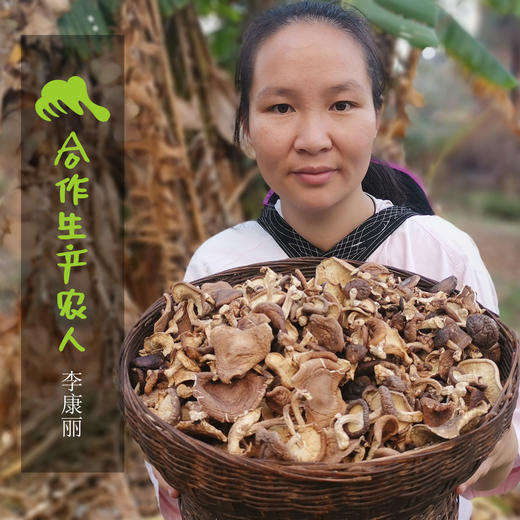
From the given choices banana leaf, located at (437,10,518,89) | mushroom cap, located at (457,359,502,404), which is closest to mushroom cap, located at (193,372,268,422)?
mushroom cap, located at (457,359,502,404)

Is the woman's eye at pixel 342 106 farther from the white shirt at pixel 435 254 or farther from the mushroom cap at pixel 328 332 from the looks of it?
the mushroom cap at pixel 328 332

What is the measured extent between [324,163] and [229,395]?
1.72ft

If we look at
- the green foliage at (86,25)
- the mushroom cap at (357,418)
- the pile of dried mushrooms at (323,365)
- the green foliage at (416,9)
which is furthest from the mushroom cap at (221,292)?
the green foliage at (86,25)

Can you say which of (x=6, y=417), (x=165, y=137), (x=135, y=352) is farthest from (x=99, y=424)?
(x=135, y=352)

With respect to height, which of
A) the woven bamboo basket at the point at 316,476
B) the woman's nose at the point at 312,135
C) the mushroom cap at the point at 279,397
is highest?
the woman's nose at the point at 312,135

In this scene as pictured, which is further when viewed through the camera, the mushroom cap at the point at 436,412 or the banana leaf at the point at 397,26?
the banana leaf at the point at 397,26

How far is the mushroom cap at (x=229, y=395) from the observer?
0.97 m

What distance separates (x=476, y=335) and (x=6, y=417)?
8.43 ft

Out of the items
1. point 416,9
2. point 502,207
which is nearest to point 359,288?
point 416,9

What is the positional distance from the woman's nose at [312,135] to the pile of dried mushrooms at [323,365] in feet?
0.75

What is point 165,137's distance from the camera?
8.57ft

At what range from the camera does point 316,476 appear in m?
0.87

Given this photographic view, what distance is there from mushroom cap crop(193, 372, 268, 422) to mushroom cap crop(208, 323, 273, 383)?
2 cm

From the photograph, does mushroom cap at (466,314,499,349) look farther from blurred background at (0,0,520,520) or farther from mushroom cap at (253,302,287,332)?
blurred background at (0,0,520,520)
